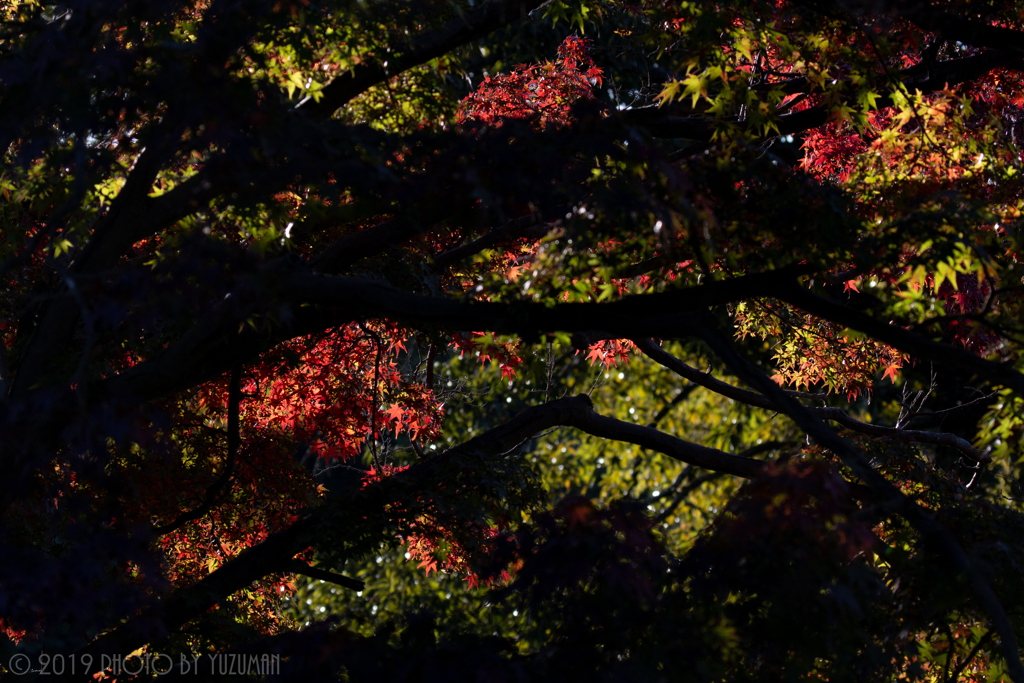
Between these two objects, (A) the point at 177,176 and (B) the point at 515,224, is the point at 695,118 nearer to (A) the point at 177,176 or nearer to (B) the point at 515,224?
(B) the point at 515,224

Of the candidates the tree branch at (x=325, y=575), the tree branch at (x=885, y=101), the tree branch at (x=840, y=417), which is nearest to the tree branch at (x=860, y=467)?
the tree branch at (x=885, y=101)

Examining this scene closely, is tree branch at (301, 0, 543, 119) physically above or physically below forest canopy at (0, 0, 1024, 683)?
above

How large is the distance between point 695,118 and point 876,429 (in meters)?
2.88

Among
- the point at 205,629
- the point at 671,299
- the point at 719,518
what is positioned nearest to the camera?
the point at 719,518

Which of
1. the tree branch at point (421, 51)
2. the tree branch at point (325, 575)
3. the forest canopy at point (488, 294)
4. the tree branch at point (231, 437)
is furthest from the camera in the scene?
the tree branch at point (231, 437)

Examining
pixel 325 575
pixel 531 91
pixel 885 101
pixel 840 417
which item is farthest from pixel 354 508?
pixel 885 101

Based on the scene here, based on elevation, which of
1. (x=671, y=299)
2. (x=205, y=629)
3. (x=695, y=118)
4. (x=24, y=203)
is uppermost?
(x=24, y=203)

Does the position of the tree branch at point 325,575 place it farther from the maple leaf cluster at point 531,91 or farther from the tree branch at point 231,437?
the maple leaf cluster at point 531,91

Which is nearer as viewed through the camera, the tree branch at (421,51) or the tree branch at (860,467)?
the tree branch at (860,467)

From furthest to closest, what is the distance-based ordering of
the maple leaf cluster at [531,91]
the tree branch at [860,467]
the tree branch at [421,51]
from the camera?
the maple leaf cluster at [531,91] < the tree branch at [421,51] < the tree branch at [860,467]

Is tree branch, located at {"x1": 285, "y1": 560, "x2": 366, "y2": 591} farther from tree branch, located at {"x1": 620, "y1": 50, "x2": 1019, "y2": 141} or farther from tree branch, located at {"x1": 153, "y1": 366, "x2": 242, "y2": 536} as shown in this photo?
tree branch, located at {"x1": 620, "y1": 50, "x2": 1019, "y2": 141}

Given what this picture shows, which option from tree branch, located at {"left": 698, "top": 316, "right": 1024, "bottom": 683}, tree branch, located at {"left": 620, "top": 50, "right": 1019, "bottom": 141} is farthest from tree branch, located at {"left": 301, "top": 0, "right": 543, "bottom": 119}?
tree branch, located at {"left": 698, "top": 316, "right": 1024, "bottom": 683}

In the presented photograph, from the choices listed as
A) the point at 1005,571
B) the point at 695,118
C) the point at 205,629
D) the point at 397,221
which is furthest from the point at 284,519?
the point at 1005,571

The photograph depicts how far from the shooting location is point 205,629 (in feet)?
13.0
